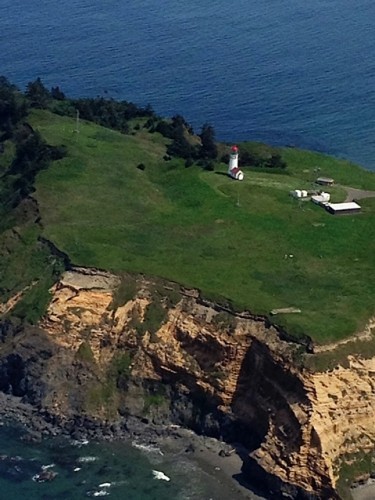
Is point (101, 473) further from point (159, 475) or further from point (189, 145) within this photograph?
point (189, 145)

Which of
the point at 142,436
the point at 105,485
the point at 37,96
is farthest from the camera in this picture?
the point at 37,96

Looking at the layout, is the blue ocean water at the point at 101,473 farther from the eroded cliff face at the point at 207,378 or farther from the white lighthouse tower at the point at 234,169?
the white lighthouse tower at the point at 234,169

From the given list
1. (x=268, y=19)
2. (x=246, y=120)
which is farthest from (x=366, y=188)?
(x=268, y=19)

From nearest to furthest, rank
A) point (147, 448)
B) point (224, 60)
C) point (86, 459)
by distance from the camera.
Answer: point (86, 459), point (147, 448), point (224, 60)

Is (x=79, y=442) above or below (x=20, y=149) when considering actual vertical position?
below

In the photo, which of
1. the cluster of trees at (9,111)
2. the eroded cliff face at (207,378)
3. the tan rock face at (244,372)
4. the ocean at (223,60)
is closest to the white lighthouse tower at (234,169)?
the eroded cliff face at (207,378)

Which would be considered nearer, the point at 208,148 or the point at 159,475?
the point at 159,475

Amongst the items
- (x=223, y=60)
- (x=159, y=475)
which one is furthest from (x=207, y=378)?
(x=223, y=60)
